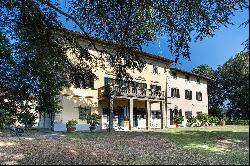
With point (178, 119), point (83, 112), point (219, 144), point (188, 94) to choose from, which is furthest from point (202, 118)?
point (219, 144)

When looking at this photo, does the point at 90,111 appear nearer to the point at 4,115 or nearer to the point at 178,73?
the point at 178,73

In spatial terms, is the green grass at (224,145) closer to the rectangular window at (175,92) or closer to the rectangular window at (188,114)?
the rectangular window at (175,92)

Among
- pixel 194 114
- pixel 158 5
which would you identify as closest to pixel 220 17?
pixel 158 5

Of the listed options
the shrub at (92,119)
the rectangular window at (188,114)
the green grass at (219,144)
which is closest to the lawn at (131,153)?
the green grass at (219,144)

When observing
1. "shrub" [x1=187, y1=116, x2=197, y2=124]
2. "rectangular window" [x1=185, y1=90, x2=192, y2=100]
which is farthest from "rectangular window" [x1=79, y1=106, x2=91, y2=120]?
"rectangular window" [x1=185, y1=90, x2=192, y2=100]

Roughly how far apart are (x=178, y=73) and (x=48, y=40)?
131 ft

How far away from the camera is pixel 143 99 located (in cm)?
3959

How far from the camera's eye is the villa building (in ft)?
119

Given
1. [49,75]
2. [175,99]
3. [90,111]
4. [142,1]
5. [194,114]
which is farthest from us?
[194,114]

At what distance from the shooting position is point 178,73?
167 feet

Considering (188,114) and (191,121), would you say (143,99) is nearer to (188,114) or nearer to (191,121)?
(191,121)

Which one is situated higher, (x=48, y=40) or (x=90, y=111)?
(x=48, y=40)

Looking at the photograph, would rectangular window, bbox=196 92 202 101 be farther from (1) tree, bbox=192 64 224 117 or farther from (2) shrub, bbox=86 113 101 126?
(2) shrub, bbox=86 113 101 126

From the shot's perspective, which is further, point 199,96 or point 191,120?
point 199,96
